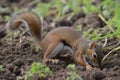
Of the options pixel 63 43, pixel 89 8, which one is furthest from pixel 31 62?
pixel 89 8

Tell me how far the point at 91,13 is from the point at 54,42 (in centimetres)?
183

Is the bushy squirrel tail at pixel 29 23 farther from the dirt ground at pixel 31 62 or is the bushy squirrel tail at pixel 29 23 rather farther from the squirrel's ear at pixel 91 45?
the squirrel's ear at pixel 91 45

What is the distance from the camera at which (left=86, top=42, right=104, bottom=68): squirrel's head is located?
5746 mm

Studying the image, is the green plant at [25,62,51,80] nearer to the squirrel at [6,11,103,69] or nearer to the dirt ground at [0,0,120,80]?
the dirt ground at [0,0,120,80]

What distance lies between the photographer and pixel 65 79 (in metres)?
5.09

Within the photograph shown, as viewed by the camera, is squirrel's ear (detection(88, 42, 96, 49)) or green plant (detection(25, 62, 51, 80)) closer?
green plant (detection(25, 62, 51, 80))

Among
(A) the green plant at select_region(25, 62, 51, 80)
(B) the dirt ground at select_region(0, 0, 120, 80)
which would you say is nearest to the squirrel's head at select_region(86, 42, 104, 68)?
(B) the dirt ground at select_region(0, 0, 120, 80)

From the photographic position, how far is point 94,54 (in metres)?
5.80

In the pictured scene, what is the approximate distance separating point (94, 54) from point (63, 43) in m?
0.65

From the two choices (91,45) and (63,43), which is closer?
(91,45)

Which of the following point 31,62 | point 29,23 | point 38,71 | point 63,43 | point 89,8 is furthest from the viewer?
point 89,8

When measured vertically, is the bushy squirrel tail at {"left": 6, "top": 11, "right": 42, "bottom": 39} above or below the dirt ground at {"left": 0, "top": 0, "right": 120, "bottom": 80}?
above

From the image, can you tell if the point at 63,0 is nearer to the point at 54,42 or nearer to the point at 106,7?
the point at 106,7

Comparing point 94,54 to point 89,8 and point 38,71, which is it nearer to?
point 38,71
